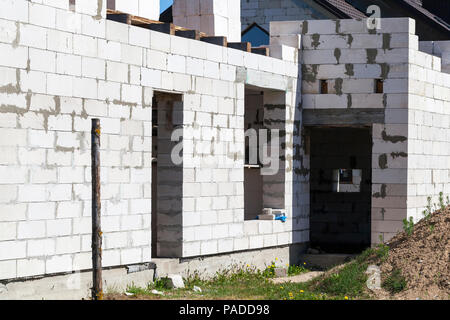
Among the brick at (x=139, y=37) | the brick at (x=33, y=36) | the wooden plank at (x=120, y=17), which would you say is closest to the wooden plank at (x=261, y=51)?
the brick at (x=139, y=37)

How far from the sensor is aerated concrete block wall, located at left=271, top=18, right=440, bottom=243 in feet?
55.1

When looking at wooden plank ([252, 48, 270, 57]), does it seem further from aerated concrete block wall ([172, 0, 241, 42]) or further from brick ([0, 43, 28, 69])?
brick ([0, 43, 28, 69])

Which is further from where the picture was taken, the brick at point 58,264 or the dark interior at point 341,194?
the dark interior at point 341,194

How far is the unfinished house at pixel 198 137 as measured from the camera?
36.3 ft

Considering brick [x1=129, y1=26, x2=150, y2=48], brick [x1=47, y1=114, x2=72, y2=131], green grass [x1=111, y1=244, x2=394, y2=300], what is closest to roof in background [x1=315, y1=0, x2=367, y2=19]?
green grass [x1=111, y1=244, x2=394, y2=300]

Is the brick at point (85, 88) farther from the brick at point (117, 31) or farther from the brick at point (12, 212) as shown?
the brick at point (12, 212)

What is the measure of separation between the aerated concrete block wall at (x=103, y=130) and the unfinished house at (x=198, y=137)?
0.08 ft

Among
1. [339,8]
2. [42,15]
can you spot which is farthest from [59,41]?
[339,8]

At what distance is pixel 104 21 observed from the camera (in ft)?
39.8

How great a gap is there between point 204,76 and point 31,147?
159 inches

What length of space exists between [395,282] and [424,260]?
2.14 ft

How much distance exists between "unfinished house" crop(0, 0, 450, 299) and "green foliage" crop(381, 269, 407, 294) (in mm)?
3224
